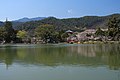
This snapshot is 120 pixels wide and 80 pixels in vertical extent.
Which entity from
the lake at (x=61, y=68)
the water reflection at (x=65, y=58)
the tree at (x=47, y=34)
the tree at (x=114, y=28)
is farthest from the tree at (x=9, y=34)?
the lake at (x=61, y=68)

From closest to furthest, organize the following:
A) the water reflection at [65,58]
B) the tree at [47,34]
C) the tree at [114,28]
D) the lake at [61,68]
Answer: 1. the lake at [61,68]
2. the water reflection at [65,58]
3. the tree at [114,28]
4. the tree at [47,34]

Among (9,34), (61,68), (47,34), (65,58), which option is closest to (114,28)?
(47,34)

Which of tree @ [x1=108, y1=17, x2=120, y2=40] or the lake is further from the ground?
tree @ [x1=108, y1=17, x2=120, y2=40]

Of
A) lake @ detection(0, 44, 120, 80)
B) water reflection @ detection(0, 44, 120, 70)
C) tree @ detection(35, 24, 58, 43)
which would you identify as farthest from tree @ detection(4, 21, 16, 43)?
lake @ detection(0, 44, 120, 80)

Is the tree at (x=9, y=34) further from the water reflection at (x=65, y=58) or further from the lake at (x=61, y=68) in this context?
the lake at (x=61, y=68)

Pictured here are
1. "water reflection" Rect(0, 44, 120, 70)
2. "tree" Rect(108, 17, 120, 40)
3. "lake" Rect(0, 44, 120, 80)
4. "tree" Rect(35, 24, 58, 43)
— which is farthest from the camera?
"tree" Rect(35, 24, 58, 43)

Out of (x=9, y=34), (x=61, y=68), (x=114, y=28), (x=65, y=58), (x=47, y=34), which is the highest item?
(x=114, y=28)

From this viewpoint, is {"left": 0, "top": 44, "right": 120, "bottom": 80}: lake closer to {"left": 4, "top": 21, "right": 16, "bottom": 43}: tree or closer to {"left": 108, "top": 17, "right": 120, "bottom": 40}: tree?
{"left": 108, "top": 17, "right": 120, "bottom": 40}: tree

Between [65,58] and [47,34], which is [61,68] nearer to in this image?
[65,58]

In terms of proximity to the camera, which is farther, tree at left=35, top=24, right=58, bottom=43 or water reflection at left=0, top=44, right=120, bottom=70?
tree at left=35, top=24, right=58, bottom=43

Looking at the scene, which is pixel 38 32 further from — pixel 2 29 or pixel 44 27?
pixel 2 29

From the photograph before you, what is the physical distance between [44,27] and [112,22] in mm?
23762

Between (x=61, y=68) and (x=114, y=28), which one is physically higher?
(x=114, y=28)

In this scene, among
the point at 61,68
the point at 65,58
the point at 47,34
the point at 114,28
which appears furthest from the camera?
the point at 47,34
